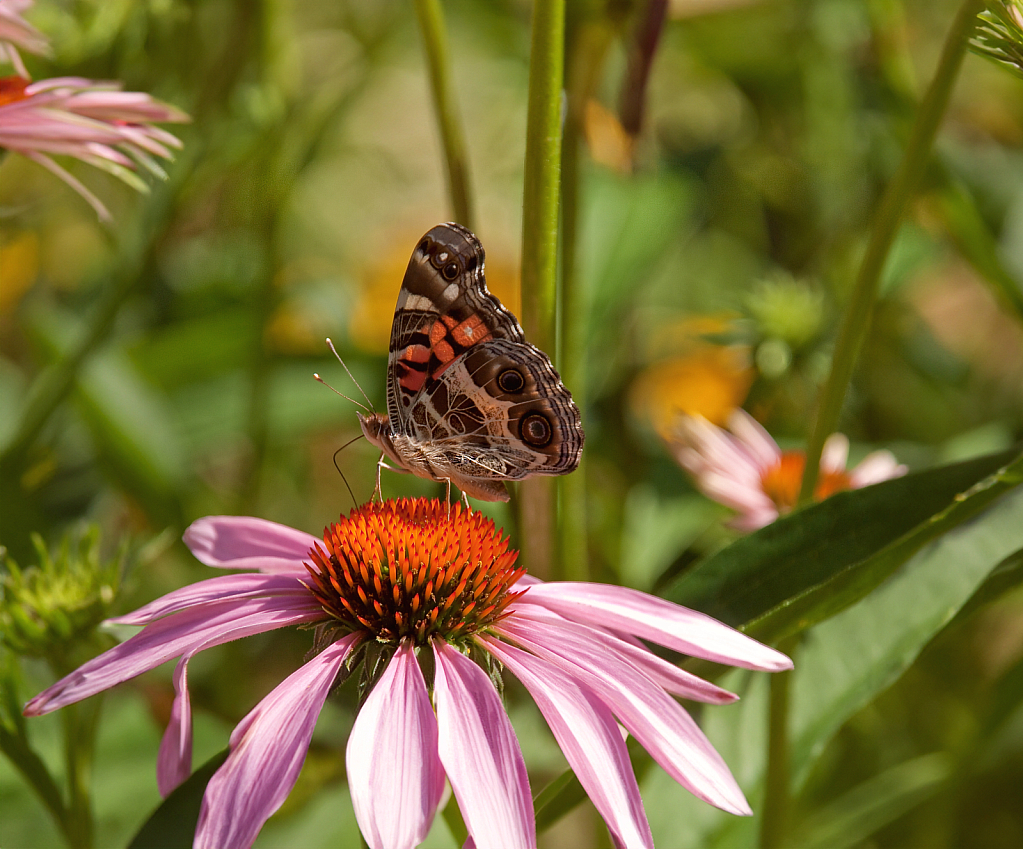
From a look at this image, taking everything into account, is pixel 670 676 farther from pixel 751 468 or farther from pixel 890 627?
pixel 751 468

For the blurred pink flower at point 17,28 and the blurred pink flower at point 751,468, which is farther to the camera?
the blurred pink flower at point 751,468

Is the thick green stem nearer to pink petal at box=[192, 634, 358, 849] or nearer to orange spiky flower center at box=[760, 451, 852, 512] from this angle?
pink petal at box=[192, 634, 358, 849]

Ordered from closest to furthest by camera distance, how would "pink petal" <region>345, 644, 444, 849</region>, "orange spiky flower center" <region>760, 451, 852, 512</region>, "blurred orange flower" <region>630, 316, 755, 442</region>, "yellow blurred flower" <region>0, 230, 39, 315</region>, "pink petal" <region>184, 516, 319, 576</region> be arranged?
"pink petal" <region>345, 644, 444, 849</region>, "pink petal" <region>184, 516, 319, 576</region>, "orange spiky flower center" <region>760, 451, 852, 512</region>, "blurred orange flower" <region>630, 316, 755, 442</region>, "yellow blurred flower" <region>0, 230, 39, 315</region>

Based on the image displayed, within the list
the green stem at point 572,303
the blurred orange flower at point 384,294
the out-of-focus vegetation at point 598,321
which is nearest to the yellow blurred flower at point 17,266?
the out-of-focus vegetation at point 598,321

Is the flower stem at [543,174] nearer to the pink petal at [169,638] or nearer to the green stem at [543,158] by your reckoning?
the green stem at [543,158]

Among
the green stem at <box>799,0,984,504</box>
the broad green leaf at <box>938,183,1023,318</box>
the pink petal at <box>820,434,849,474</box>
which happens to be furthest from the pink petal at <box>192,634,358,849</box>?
the broad green leaf at <box>938,183,1023,318</box>

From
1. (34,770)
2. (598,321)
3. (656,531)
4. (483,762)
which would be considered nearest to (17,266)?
(598,321)

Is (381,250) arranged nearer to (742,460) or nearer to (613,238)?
(613,238)
